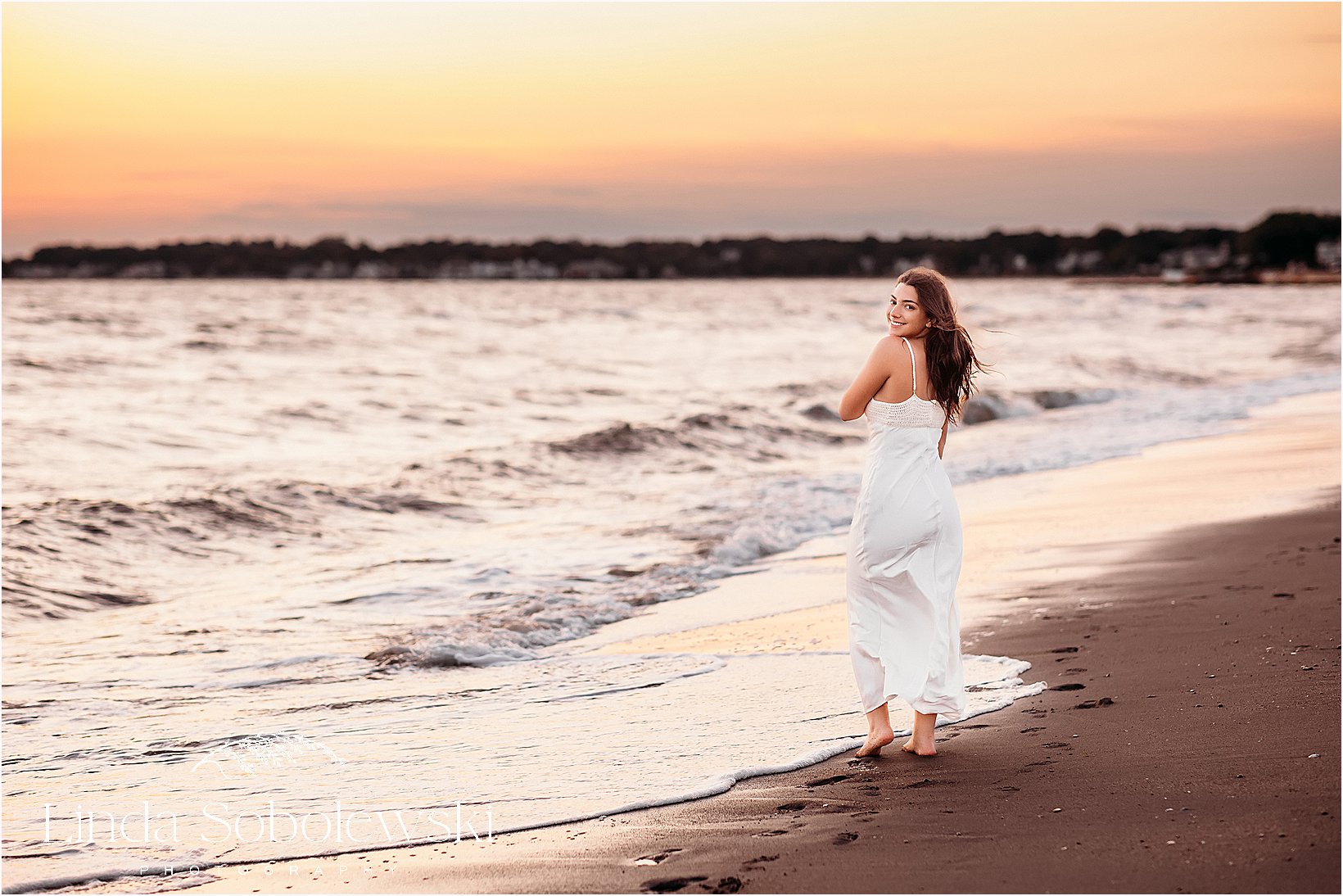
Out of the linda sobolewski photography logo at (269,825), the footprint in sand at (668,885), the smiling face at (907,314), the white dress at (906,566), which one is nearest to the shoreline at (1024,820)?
the footprint in sand at (668,885)

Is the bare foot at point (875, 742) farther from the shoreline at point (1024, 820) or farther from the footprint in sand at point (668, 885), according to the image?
the footprint in sand at point (668, 885)

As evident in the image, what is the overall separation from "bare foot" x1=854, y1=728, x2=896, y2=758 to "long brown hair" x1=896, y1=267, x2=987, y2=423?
1.33m

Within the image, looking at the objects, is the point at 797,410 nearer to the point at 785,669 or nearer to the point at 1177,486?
the point at 1177,486

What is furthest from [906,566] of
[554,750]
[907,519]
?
[554,750]

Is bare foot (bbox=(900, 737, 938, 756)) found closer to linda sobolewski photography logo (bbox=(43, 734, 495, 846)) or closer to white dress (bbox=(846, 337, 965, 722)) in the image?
white dress (bbox=(846, 337, 965, 722))

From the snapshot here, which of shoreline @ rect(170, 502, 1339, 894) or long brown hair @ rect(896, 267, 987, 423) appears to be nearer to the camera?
shoreline @ rect(170, 502, 1339, 894)

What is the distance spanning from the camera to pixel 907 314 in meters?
4.80

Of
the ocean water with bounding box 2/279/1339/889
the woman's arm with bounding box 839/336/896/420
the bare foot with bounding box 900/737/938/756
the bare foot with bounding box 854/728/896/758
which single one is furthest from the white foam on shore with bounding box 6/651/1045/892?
the woman's arm with bounding box 839/336/896/420

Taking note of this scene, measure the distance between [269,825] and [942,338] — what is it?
3.08 metres

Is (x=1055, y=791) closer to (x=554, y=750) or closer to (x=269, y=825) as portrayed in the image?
(x=554, y=750)

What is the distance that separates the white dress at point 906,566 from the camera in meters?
4.76

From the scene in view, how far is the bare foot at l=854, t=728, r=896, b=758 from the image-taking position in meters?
4.70

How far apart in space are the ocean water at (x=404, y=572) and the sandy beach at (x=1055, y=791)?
267 mm

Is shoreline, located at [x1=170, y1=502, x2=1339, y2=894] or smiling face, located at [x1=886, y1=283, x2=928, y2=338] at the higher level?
smiling face, located at [x1=886, y1=283, x2=928, y2=338]
